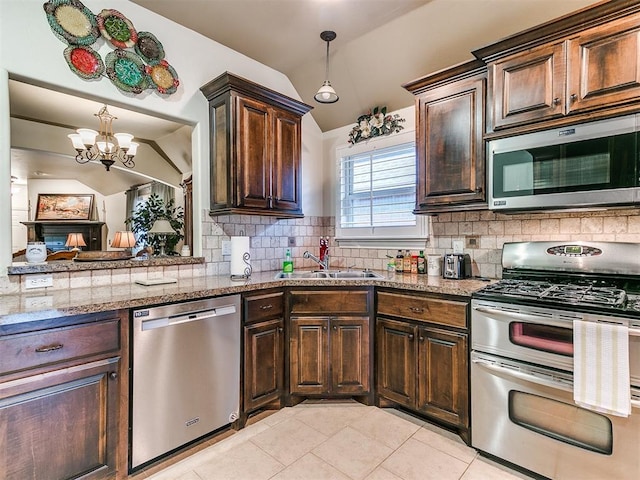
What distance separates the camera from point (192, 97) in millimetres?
2703

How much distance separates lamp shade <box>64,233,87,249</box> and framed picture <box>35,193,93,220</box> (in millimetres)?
126

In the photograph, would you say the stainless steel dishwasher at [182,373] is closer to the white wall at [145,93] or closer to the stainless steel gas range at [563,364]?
the white wall at [145,93]

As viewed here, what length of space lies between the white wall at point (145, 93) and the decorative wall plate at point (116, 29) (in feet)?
0.15

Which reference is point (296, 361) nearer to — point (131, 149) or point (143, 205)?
point (143, 205)

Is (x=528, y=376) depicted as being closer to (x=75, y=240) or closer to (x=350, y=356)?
(x=350, y=356)

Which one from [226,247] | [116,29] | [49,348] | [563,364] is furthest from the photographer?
[226,247]

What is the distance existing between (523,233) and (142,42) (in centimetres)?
304

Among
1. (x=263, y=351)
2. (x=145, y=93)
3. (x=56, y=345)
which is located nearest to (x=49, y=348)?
(x=56, y=345)

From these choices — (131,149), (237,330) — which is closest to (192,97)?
(131,149)

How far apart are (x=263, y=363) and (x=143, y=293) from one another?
37.8 inches

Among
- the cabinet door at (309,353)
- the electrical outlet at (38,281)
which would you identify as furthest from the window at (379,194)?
the electrical outlet at (38,281)

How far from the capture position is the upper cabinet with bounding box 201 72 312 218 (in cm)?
260

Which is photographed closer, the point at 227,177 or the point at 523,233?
the point at 523,233

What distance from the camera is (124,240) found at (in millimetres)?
2566
